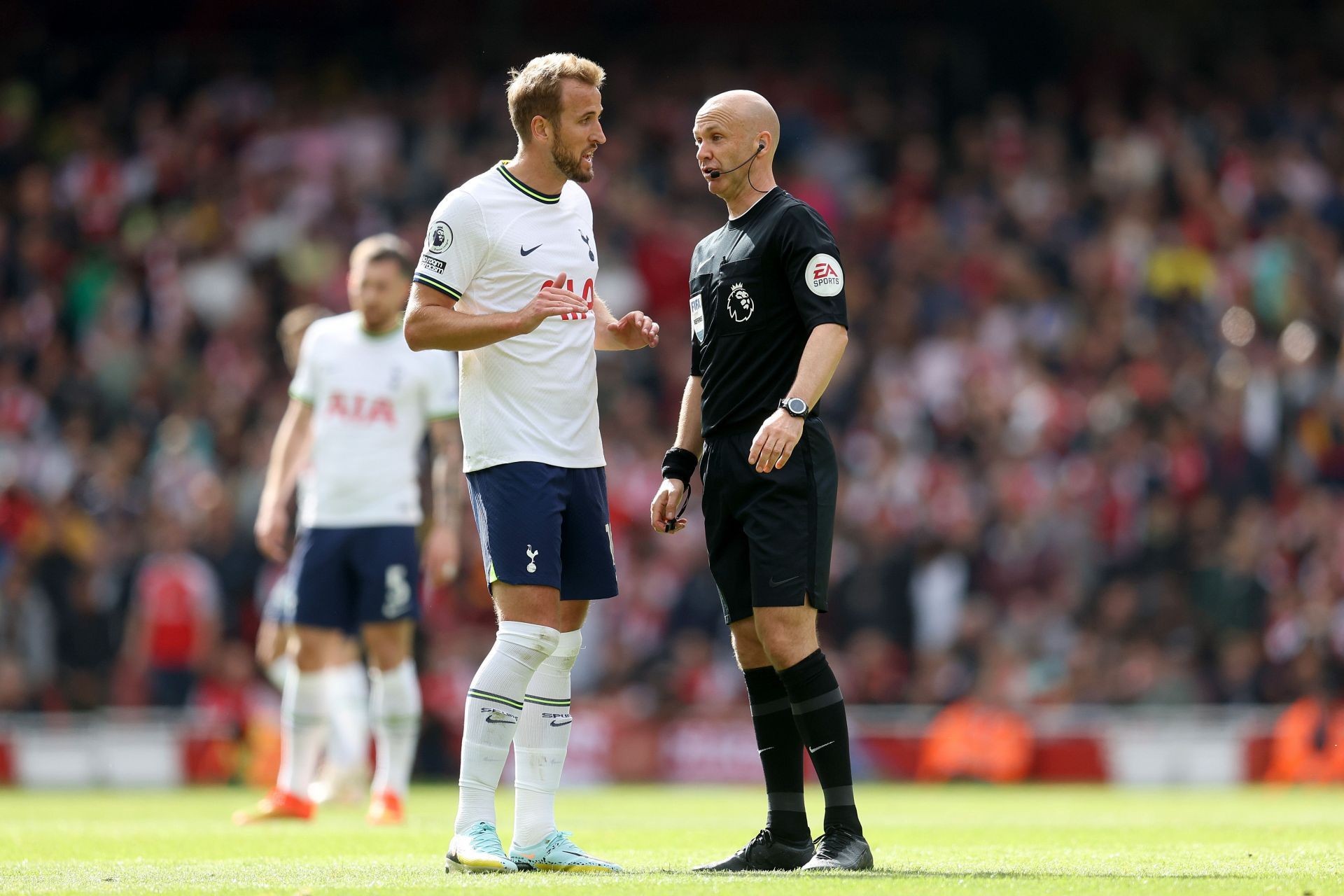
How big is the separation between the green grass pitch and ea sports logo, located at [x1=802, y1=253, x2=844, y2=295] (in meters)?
1.97

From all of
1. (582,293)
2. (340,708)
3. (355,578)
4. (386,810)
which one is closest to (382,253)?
(355,578)

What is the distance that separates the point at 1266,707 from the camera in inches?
575

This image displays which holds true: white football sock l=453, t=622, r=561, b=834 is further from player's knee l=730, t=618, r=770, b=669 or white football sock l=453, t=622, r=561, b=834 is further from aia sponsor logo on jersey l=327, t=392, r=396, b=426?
aia sponsor logo on jersey l=327, t=392, r=396, b=426

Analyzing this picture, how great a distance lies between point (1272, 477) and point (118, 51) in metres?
15.0

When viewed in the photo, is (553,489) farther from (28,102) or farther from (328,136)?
(28,102)

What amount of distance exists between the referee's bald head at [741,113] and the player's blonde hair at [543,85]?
419mm

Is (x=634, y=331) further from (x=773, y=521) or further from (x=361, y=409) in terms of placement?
(x=361, y=409)

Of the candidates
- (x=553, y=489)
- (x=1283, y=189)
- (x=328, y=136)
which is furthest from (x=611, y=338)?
(x=328, y=136)

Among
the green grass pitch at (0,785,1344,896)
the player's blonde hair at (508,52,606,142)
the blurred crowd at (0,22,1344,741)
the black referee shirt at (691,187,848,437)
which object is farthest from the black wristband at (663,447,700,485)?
the blurred crowd at (0,22,1344,741)

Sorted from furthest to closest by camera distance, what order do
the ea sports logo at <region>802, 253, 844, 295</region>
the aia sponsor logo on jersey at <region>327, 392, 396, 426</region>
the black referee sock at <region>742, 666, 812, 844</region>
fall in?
the aia sponsor logo on jersey at <region>327, 392, 396, 426</region>, the black referee sock at <region>742, 666, 812, 844</region>, the ea sports logo at <region>802, 253, 844, 295</region>

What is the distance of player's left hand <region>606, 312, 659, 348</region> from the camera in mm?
6816

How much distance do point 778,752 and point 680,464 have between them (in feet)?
3.67

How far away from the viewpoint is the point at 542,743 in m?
6.67

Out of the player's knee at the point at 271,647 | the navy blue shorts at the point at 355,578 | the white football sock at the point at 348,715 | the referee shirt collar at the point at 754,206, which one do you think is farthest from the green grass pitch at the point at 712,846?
the referee shirt collar at the point at 754,206
